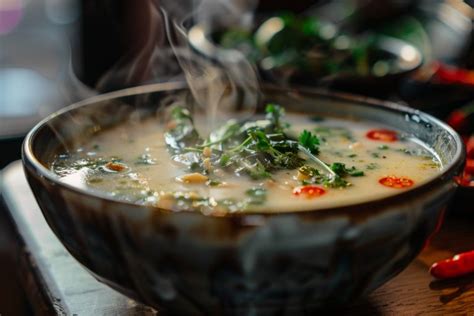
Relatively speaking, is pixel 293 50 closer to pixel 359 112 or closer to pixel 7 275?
pixel 359 112

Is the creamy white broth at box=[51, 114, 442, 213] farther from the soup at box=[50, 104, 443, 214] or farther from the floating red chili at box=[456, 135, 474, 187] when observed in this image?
the floating red chili at box=[456, 135, 474, 187]

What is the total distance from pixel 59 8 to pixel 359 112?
15.3 ft

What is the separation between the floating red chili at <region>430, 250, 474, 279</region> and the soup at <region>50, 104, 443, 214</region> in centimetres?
21

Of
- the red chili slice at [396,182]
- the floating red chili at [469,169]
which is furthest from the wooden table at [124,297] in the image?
the red chili slice at [396,182]

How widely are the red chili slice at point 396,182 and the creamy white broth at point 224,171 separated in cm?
2

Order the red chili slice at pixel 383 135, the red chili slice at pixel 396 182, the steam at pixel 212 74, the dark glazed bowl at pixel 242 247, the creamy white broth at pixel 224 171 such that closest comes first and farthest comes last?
the dark glazed bowl at pixel 242 247 → the creamy white broth at pixel 224 171 → the red chili slice at pixel 396 182 → the red chili slice at pixel 383 135 → the steam at pixel 212 74

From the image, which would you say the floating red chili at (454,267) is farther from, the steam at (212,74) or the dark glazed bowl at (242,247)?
the steam at (212,74)

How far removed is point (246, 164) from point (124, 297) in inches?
15.9

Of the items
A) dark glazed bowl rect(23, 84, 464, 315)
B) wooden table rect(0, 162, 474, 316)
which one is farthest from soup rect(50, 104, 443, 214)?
wooden table rect(0, 162, 474, 316)

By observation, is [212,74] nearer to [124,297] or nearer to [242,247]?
[124,297]

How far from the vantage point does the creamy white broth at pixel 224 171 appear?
1331 millimetres

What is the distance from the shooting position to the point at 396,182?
1468 millimetres

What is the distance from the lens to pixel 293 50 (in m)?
2.92

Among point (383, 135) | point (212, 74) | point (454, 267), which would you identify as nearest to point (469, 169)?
point (383, 135)
